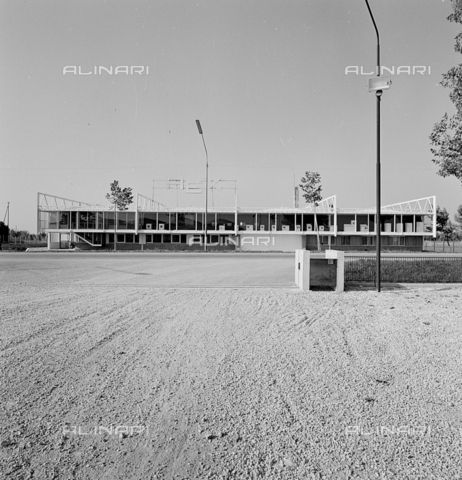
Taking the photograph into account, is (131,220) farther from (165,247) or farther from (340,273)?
(340,273)

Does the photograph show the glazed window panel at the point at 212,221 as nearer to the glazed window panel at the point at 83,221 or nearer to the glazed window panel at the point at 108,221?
the glazed window panel at the point at 108,221

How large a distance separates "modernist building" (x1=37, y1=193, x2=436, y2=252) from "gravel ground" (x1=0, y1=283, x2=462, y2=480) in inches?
1670

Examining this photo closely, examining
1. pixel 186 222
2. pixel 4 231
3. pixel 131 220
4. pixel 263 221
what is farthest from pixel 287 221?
pixel 4 231

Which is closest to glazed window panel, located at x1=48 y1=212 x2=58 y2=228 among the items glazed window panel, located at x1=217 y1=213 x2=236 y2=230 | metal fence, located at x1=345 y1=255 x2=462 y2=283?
glazed window panel, located at x1=217 y1=213 x2=236 y2=230

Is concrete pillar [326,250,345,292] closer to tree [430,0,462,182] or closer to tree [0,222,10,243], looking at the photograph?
tree [430,0,462,182]

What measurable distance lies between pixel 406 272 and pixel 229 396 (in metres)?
11.5

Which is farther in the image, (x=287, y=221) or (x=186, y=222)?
(x=287, y=221)

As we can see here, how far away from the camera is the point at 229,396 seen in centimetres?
367

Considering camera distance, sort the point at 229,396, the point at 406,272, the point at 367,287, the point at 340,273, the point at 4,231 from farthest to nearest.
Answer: the point at 4,231 → the point at 406,272 → the point at 367,287 → the point at 340,273 → the point at 229,396

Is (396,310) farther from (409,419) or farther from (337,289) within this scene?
(409,419)

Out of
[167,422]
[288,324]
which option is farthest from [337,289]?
[167,422]

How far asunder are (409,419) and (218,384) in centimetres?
185

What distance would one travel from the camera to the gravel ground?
2619mm

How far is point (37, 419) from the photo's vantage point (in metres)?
3.18
